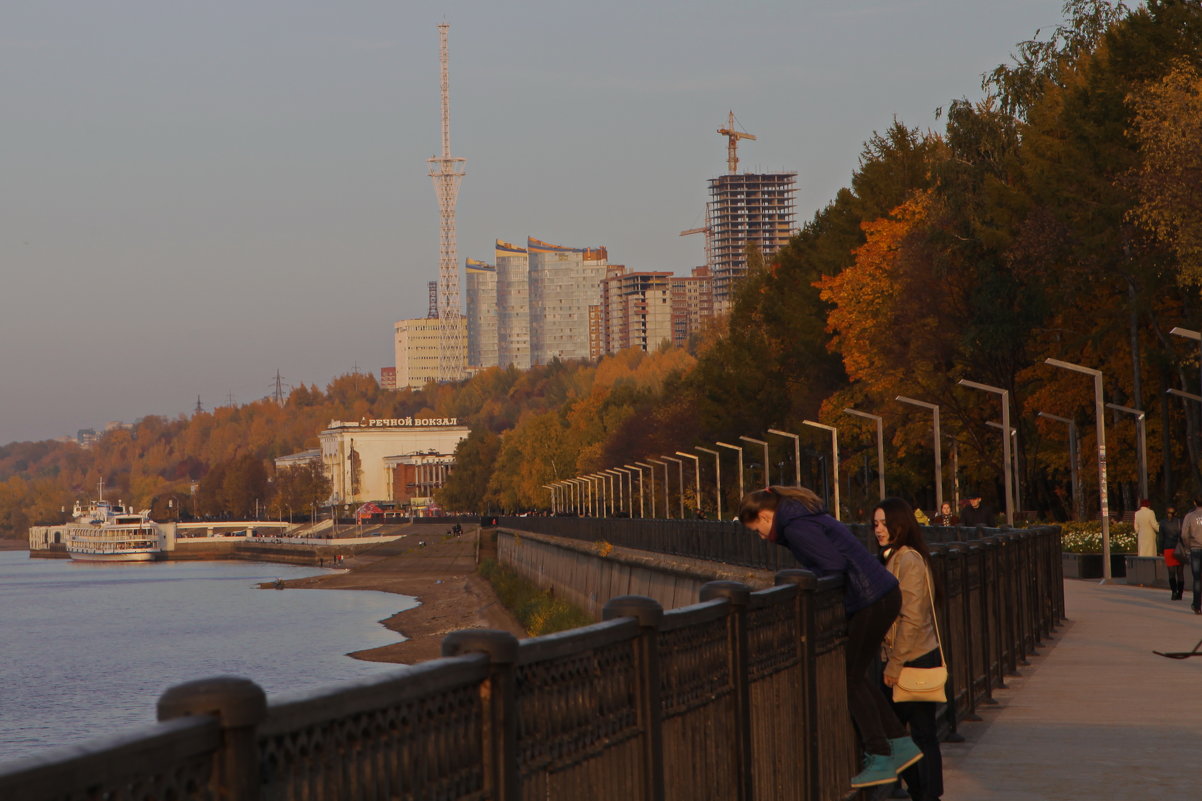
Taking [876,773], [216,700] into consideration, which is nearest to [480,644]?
[216,700]

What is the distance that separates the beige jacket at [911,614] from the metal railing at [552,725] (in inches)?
16.7

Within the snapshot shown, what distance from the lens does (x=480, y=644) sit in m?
4.64

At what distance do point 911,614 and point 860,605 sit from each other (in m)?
0.51

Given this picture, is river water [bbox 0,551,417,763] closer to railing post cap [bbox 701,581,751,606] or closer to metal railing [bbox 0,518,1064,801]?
metal railing [bbox 0,518,1064,801]

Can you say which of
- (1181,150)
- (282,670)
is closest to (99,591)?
(282,670)

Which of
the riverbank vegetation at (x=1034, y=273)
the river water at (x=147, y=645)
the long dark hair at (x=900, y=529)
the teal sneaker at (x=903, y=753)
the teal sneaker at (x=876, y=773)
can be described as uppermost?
the riverbank vegetation at (x=1034, y=273)

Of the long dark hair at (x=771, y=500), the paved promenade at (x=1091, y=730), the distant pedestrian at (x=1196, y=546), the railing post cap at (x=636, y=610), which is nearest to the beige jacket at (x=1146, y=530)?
the distant pedestrian at (x=1196, y=546)

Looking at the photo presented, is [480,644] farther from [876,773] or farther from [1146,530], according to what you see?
[1146,530]

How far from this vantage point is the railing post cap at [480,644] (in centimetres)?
461

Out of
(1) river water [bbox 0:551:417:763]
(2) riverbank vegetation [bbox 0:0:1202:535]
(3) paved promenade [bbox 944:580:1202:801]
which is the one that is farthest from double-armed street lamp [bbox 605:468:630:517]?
(3) paved promenade [bbox 944:580:1202:801]

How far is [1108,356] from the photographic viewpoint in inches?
2420

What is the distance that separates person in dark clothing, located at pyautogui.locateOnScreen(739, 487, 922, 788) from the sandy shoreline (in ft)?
103

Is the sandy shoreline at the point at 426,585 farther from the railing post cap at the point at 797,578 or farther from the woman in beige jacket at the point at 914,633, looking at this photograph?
the railing post cap at the point at 797,578

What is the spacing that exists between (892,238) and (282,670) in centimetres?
3111
